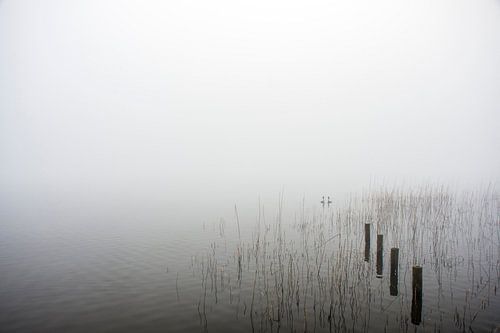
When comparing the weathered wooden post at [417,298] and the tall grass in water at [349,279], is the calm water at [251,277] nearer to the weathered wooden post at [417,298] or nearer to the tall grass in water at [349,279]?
the tall grass in water at [349,279]

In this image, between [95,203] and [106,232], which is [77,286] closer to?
[106,232]

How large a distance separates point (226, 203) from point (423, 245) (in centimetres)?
2480

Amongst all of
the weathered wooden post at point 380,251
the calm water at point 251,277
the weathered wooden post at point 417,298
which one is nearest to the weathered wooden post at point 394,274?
the calm water at point 251,277

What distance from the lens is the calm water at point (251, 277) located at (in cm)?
974

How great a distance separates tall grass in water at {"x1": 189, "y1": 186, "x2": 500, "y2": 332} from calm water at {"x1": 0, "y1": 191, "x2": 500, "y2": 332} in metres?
0.06

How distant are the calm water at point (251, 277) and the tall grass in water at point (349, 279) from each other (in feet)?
0.18

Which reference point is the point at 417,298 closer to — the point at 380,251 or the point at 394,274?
the point at 394,274

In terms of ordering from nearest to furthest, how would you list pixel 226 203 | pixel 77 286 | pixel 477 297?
pixel 477 297 → pixel 77 286 → pixel 226 203

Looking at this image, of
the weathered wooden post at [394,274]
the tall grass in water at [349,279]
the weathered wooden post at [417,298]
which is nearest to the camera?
the weathered wooden post at [417,298]

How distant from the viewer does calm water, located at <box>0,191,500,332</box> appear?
9742mm

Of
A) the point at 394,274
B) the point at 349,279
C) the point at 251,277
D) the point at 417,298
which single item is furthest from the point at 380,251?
the point at 251,277

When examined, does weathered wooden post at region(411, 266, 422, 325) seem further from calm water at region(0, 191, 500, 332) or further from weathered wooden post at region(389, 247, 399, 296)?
weathered wooden post at region(389, 247, 399, 296)

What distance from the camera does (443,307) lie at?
10117 millimetres

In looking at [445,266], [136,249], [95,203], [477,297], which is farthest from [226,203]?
[477,297]
